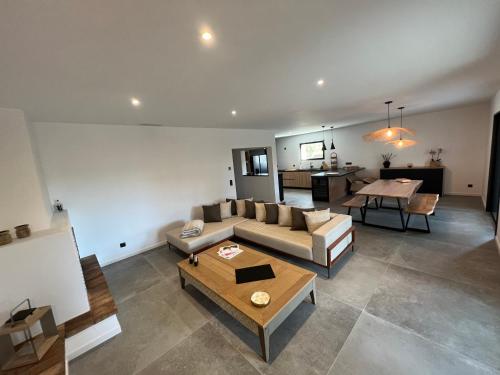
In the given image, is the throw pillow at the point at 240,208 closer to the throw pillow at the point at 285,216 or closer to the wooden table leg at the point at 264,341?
the throw pillow at the point at 285,216

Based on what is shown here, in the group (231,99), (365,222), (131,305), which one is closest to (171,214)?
(131,305)

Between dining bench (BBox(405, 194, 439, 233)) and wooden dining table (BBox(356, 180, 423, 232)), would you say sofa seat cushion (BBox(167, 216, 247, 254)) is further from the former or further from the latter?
dining bench (BBox(405, 194, 439, 233))

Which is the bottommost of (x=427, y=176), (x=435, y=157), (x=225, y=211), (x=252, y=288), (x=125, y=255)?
(x=125, y=255)

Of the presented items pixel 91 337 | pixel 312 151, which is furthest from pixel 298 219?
pixel 312 151

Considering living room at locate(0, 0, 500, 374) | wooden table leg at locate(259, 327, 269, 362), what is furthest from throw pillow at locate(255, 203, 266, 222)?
wooden table leg at locate(259, 327, 269, 362)

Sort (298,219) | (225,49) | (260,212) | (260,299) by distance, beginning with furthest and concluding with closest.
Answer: (260,212)
(298,219)
(260,299)
(225,49)

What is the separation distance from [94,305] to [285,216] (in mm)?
2897

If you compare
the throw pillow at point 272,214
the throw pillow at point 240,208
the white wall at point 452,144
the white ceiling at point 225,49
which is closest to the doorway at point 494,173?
the white wall at point 452,144

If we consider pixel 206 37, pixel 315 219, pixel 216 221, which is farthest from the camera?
pixel 216 221

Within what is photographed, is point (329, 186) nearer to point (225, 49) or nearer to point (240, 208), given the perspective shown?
point (240, 208)

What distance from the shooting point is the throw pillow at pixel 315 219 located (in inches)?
129

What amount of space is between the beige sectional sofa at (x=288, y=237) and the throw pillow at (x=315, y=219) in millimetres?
101

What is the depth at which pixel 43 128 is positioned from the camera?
3141 mm

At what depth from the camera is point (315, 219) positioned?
3301 millimetres
